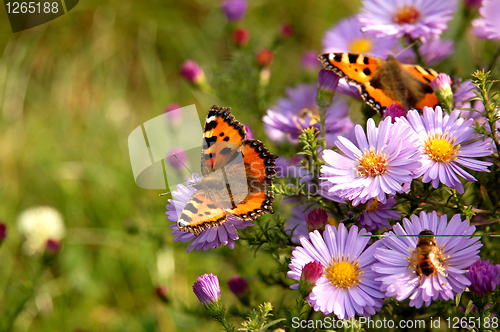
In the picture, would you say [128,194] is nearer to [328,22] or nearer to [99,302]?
[99,302]

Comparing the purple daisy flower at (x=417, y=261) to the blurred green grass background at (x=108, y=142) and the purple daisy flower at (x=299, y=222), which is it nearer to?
the purple daisy flower at (x=299, y=222)

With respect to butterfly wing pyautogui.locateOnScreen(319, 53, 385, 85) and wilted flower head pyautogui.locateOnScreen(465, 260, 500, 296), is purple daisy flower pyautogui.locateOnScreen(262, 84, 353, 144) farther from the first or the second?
wilted flower head pyautogui.locateOnScreen(465, 260, 500, 296)

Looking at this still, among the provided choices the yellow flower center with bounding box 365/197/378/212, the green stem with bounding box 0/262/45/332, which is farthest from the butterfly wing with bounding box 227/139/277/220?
the green stem with bounding box 0/262/45/332

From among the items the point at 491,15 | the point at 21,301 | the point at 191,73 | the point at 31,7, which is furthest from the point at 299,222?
the point at 31,7

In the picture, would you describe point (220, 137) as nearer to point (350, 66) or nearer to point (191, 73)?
point (350, 66)

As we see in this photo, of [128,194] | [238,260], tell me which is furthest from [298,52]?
[238,260]
